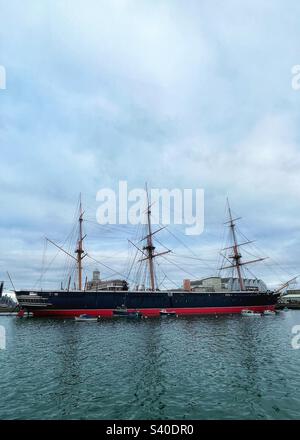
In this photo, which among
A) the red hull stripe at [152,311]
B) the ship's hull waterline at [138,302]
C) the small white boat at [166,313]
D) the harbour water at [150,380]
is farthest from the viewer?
the small white boat at [166,313]

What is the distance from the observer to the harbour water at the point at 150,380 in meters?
14.4

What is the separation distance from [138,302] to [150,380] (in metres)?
53.6

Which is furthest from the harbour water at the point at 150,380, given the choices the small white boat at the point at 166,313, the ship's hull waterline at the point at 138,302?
the small white boat at the point at 166,313

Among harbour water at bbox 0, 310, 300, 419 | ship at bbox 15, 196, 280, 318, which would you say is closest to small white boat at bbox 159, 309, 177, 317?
ship at bbox 15, 196, 280, 318

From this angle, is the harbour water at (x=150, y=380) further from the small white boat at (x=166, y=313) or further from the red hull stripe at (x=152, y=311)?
the small white boat at (x=166, y=313)

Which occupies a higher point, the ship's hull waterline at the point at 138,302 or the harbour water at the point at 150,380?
the harbour water at the point at 150,380

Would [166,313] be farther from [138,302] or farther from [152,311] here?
[138,302]

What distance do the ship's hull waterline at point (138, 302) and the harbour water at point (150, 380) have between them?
3449 cm

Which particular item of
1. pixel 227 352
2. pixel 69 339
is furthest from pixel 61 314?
pixel 227 352

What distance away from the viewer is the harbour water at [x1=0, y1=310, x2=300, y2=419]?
14398 millimetres

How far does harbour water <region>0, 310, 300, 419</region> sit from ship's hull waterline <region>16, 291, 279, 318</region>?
34.5 metres

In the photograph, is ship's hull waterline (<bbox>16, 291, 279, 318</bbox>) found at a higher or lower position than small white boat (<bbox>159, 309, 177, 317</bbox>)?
higher

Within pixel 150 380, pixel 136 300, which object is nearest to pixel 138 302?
pixel 136 300

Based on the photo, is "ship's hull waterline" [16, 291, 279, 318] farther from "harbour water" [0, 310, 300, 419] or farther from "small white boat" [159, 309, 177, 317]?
"harbour water" [0, 310, 300, 419]
